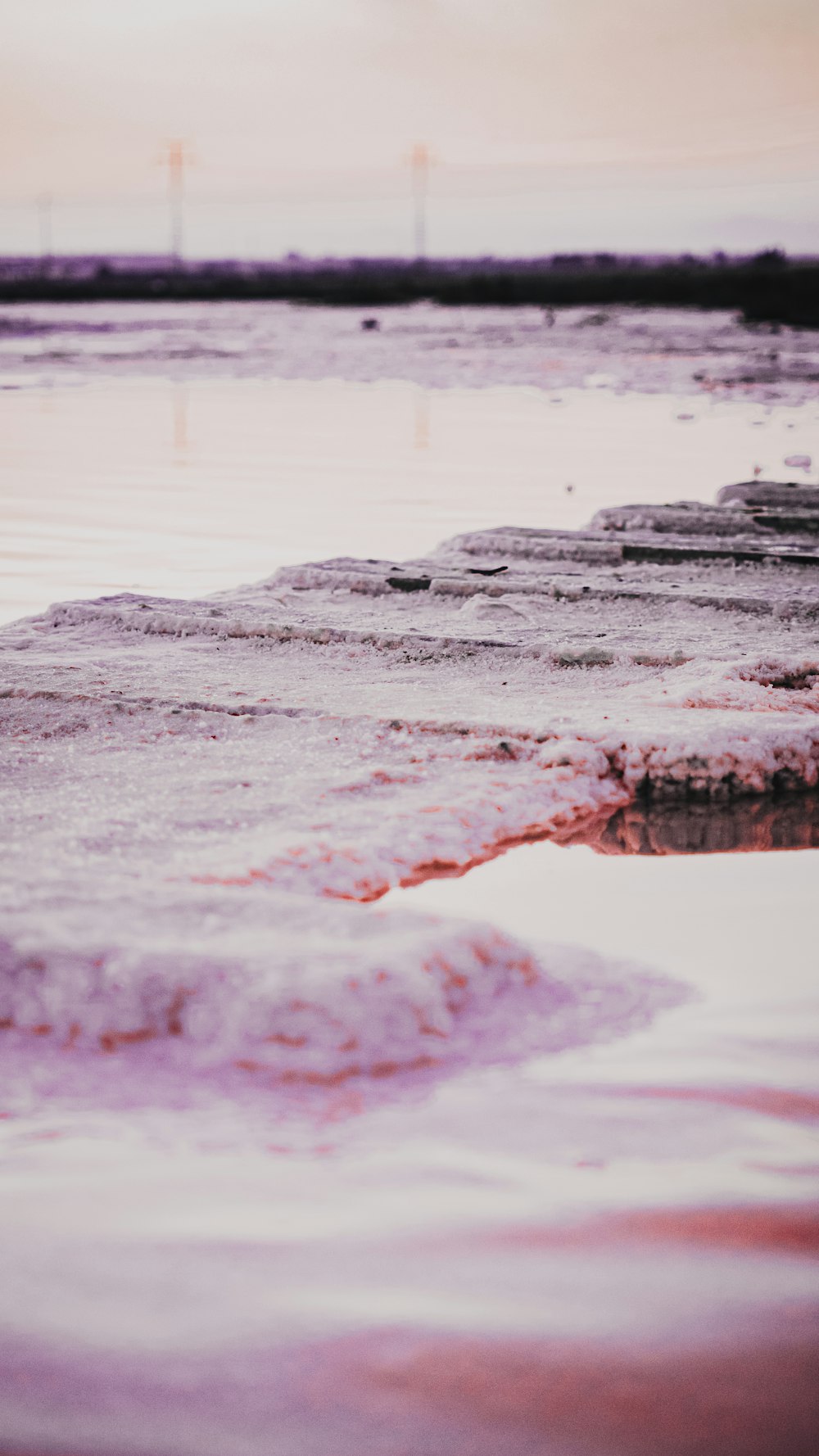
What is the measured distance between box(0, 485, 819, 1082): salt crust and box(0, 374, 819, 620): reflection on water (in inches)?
26.8

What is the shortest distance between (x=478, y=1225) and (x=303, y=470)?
5483 millimetres

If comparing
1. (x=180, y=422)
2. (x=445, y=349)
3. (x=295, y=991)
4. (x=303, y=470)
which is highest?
(x=445, y=349)

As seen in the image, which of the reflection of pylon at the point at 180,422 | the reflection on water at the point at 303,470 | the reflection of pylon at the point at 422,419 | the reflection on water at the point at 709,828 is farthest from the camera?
the reflection of pylon at the point at 422,419

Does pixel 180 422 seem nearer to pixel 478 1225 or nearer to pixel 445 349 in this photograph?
pixel 445 349

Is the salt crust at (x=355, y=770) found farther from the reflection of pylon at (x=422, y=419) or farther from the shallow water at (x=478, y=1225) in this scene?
the reflection of pylon at (x=422, y=419)

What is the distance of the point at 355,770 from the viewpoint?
2.32 metres

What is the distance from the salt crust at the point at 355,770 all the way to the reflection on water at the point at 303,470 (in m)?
0.68

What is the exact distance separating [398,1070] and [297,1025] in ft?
0.42

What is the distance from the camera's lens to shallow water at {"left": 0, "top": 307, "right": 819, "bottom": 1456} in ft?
3.51

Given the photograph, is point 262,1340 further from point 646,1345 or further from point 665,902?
point 665,902

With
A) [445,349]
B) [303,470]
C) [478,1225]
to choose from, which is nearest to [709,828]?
[478,1225]

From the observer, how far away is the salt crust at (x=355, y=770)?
1581mm

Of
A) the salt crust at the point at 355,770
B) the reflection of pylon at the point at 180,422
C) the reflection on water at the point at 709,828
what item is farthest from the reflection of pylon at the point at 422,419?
the reflection on water at the point at 709,828

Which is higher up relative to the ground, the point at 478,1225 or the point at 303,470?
the point at 303,470
